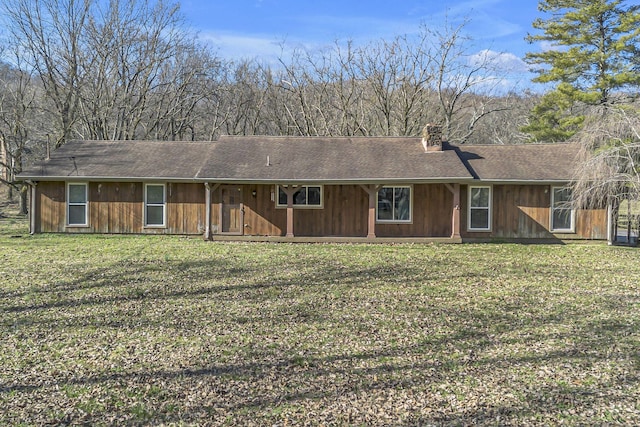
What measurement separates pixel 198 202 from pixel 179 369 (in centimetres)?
1202

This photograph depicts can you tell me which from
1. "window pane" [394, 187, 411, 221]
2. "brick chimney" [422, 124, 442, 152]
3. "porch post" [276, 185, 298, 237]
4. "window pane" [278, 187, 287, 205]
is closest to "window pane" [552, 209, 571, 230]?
"brick chimney" [422, 124, 442, 152]

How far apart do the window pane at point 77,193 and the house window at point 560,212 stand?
15970mm

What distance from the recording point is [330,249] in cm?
1345

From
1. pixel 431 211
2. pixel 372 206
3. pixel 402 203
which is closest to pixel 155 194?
→ pixel 372 206

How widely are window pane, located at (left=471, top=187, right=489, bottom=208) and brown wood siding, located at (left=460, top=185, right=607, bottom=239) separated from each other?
286 millimetres

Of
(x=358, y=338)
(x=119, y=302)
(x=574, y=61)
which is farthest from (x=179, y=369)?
(x=574, y=61)

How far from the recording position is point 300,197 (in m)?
16.0

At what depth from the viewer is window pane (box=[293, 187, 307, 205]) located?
15938 millimetres

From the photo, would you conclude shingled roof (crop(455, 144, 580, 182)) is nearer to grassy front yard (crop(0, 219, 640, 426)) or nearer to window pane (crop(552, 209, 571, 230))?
window pane (crop(552, 209, 571, 230))

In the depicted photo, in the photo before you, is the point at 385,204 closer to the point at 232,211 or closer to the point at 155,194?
the point at 232,211

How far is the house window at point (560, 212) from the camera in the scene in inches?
611

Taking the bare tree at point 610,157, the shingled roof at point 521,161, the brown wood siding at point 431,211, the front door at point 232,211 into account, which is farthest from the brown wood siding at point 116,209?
the bare tree at point 610,157

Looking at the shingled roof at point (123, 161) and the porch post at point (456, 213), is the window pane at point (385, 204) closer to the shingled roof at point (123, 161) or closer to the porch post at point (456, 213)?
the porch post at point (456, 213)

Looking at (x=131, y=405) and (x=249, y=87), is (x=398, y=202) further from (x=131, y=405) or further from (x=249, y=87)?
(x=249, y=87)
